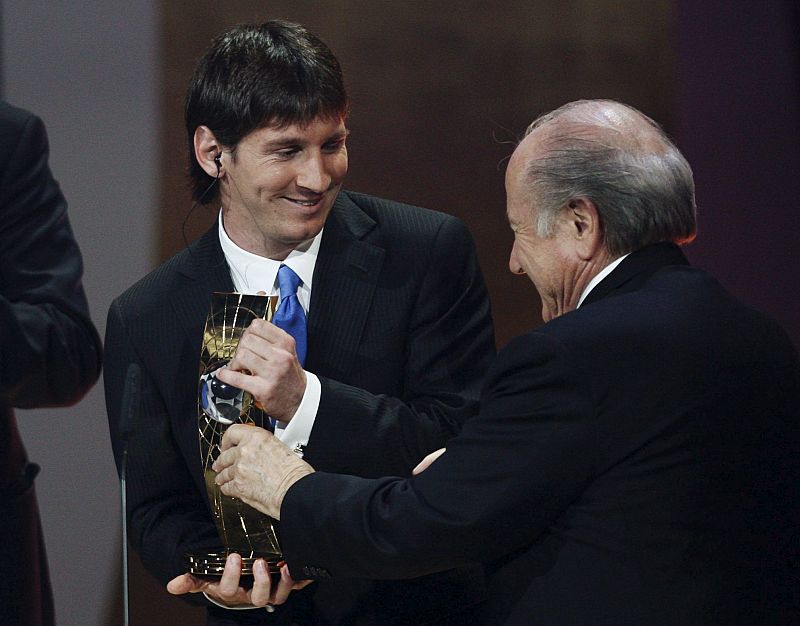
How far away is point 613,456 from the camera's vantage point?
1.40m

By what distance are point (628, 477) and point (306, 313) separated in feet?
2.40

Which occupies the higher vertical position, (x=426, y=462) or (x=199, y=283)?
(x=199, y=283)

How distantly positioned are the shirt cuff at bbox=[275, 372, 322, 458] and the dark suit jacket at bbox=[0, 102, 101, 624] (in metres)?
0.65

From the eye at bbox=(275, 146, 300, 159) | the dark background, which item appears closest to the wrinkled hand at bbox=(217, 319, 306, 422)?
the eye at bbox=(275, 146, 300, 159)

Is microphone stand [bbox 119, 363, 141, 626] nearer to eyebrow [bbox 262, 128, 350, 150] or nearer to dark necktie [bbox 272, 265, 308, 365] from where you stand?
dark necktie [bbox 272, 265, 308, 365]

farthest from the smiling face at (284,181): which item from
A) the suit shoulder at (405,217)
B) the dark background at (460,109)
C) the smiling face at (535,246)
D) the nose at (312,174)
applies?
the dark background at (460,109)

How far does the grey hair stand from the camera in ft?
5.06

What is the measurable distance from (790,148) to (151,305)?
1.88 meters

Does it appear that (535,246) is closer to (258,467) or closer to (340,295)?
(340,295)

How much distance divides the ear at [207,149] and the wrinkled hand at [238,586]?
2.33 ft

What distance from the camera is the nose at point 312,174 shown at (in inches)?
73.2

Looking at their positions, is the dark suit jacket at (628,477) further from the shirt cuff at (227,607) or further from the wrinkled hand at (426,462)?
the shirt cuff at (227,607)

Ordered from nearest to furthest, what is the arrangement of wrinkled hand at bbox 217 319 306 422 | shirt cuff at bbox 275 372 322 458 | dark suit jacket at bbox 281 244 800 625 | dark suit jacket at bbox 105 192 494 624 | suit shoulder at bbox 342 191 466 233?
dark suit jacket at bbox 281 244 800 625 < wrinkled hand at bbox 217 319 306 422 < shirt cuff at bbox 275 372 322 458 < dark suit jacket at bbox 105 192 494 624 < suit shoulder at bbox 342 191 466 233

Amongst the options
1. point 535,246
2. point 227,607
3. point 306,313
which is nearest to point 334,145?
point 306,313
